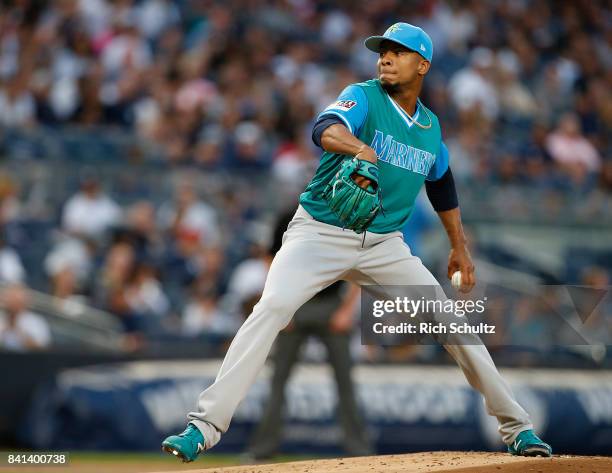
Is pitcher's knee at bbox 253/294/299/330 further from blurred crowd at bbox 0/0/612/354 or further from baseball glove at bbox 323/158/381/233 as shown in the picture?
blurred crowd at bbox 0/0/612/354

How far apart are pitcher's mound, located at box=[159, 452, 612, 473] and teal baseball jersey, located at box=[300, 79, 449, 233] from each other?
1159 millimetres

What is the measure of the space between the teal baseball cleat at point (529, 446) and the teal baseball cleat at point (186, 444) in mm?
1590

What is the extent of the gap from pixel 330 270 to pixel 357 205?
481mm

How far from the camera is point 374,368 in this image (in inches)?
404

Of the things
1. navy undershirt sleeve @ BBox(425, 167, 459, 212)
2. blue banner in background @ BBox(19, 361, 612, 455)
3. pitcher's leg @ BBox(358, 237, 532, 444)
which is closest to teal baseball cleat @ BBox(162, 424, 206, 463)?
→ pitcher's leg @ BBox(358, 237, 532, 444)

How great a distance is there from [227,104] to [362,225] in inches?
324

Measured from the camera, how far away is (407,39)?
5.39m

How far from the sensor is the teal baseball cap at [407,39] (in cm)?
537

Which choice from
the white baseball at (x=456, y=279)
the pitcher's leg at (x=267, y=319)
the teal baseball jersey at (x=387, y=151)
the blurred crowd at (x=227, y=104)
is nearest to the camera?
the pitcher's leg at (x=267, y=319)

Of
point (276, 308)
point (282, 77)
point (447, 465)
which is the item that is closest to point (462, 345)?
point (447, 465)

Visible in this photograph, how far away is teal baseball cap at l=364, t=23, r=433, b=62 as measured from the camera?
211 inches

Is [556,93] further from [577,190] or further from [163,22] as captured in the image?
[163,22]

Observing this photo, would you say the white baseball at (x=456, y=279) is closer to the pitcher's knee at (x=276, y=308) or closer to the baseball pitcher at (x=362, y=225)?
the baseball pitcher at (x=362, y=225)

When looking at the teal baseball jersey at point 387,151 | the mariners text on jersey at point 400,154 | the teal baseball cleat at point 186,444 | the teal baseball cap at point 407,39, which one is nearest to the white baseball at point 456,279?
the teal baseball jersey at point 387,151
